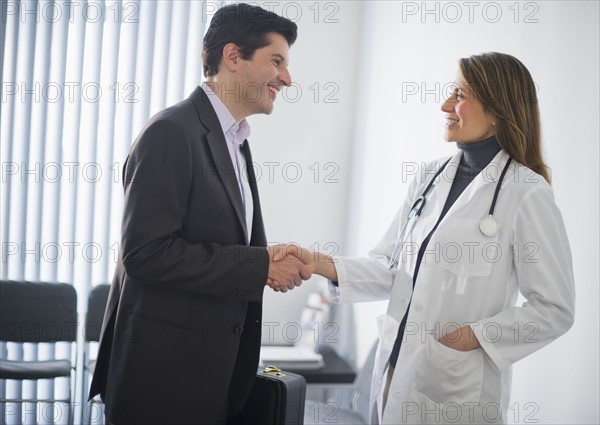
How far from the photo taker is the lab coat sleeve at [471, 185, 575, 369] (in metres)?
1.88

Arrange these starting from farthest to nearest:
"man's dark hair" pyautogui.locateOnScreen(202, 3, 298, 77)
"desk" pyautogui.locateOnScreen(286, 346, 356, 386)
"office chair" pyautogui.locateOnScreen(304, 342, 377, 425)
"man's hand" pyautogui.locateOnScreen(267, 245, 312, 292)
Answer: "desk" pyautogui.locateOnScreen(286, 346, 356, 386), "office chair" pyautogui.locateOnScreen(304, 342, 377, 425), "man's dark hair" pyautogui.locateOnScreen(202, 3, 298, 77), "man's hand" pyautogui.locateOnScreen(267, 245, 312, 292)

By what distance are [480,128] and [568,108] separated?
0.43 m

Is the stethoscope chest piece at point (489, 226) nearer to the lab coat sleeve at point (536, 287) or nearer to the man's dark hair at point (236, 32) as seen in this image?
the lab coat sleeve at point (536, 287)

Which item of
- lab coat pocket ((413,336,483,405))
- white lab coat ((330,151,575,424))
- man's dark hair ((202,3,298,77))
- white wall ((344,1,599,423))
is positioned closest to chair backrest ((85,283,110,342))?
white wall ((344,1,599,423))

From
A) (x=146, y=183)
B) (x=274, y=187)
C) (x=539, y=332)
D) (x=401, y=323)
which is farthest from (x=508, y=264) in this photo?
(x=274, y=187)

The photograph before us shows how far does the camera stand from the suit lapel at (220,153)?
183 cm

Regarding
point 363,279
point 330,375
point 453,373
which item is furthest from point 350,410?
point 453,373

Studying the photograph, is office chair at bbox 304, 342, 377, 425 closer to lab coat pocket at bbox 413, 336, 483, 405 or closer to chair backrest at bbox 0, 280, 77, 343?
lab coat pocket at bbox 413, 336, 483, 405

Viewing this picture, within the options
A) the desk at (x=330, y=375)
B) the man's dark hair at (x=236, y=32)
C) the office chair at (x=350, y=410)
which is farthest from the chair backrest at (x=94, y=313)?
the man's dark hair at (x=236, y=32)

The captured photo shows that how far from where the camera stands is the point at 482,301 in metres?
2.00

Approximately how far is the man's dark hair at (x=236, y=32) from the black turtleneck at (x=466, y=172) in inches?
29.7

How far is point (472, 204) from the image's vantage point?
2064 mm

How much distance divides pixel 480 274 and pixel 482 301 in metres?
0.08

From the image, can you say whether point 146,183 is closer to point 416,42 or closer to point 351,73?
point 416,42
